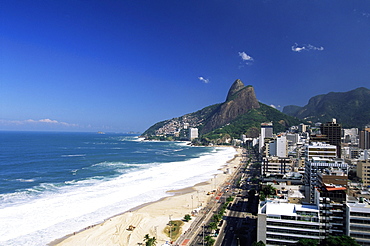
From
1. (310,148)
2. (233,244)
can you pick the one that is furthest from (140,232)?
(310,148)

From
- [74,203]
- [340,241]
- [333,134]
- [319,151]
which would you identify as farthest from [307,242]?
[333,134]

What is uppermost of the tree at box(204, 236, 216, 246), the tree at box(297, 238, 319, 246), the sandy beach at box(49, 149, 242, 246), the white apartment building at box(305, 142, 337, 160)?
the white apartment building at box(305, 142, 337, 160)

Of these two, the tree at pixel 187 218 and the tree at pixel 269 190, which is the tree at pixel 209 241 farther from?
the tree at pixel 269 190

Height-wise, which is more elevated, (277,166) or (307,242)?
(277,166)

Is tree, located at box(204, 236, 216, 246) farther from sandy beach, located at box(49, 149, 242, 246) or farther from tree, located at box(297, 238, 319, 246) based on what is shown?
tree, located at box(297, 238, 319, 246)

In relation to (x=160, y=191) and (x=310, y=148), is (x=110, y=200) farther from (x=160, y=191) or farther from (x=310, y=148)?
(x=310, y=148)

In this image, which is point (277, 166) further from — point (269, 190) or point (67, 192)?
point (67, 192)

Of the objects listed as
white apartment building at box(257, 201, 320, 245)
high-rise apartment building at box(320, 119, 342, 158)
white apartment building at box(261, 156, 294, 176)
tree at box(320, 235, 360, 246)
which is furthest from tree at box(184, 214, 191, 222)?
high-rise apartment building at box(320, 119, 342, 158)

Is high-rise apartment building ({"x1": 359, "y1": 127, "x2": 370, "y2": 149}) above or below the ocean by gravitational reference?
above

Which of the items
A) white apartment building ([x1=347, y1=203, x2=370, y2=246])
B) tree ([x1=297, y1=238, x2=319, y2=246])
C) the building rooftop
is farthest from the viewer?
the building rooftop
